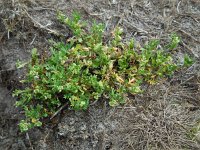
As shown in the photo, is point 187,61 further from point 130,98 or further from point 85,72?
point 85,72

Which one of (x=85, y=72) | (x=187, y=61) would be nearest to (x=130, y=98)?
(x=85, y=72)

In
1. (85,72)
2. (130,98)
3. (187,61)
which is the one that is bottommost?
(130,98)

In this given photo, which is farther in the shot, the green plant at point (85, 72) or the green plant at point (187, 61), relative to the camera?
the green plant at point (187, 61)

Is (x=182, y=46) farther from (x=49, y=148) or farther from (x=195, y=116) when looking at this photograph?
(x=49, y=148)

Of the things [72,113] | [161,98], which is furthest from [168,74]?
[72,113]

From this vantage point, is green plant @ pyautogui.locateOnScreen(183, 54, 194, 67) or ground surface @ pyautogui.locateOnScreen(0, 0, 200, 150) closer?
ground surface @ pyautogui.locateOnScreen(0, 0, 200, 150)
